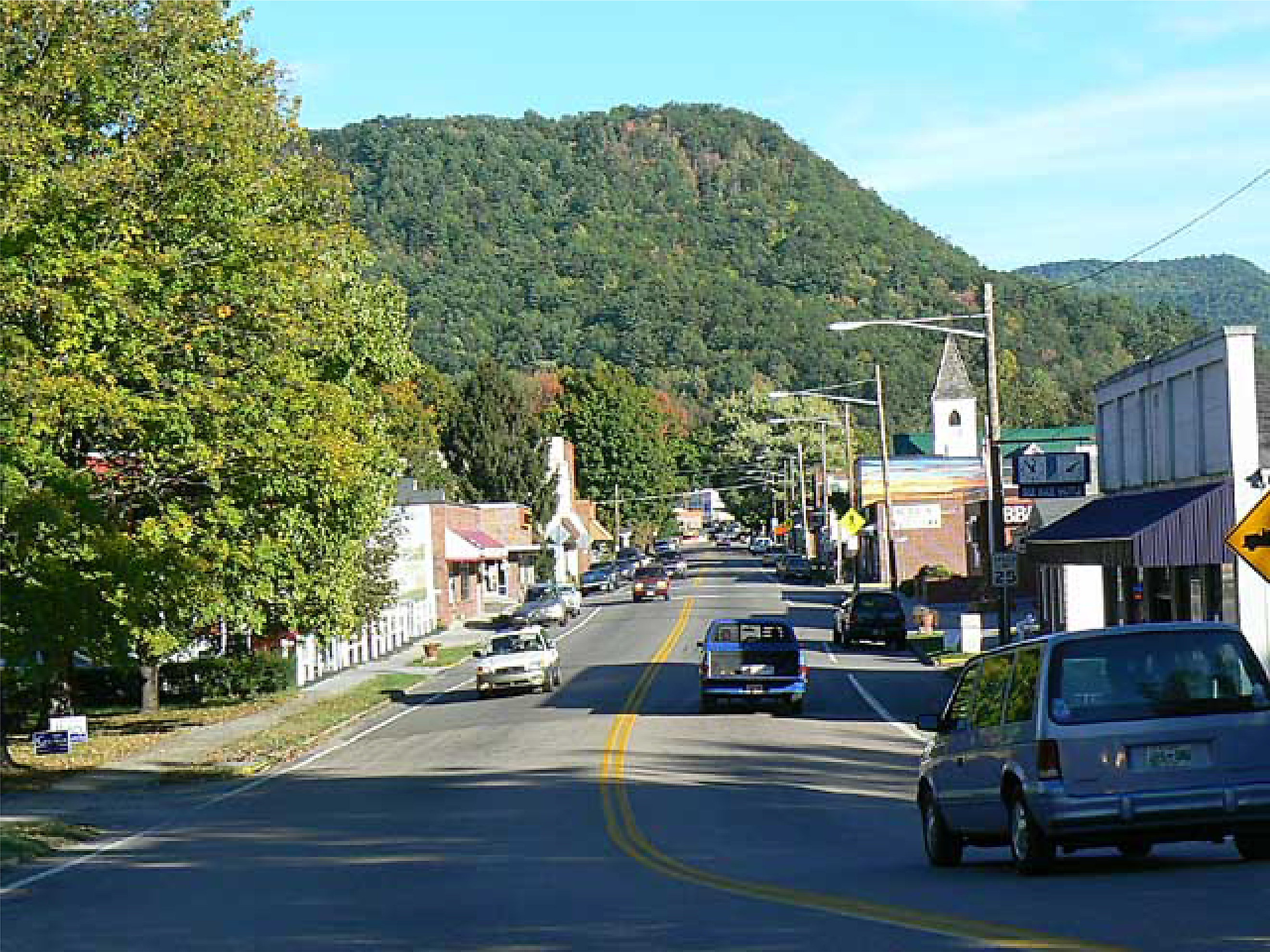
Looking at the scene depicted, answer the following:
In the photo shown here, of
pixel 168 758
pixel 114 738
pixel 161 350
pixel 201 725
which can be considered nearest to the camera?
pixel 168 758

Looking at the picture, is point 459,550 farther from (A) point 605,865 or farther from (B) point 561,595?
(A) point 605,865

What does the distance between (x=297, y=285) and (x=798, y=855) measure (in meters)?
22.4

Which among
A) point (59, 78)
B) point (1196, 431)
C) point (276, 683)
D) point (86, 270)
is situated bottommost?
point (276, 683)

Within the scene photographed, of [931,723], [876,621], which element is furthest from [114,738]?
[876,621]

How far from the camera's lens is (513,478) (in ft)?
356

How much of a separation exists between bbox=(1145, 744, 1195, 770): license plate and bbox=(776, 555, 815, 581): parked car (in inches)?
3569

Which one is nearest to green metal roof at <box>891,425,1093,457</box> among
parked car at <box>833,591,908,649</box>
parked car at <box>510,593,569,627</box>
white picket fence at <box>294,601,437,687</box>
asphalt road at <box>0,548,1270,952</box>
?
parked car at <box>510,593,569,627</box>

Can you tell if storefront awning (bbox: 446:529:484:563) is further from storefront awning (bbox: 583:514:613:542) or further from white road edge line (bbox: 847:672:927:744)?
storefront awning (bbox: 583:514:613:542)

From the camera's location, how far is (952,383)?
135000 millimetres

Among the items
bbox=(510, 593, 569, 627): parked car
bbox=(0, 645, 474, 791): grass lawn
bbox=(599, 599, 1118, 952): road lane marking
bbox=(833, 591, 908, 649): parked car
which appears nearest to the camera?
bbox=(599, 599, 1118, 952): road lane marking

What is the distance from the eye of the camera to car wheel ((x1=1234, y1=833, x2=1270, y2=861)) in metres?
14.1

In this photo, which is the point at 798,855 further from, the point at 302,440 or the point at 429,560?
the point at 429,560

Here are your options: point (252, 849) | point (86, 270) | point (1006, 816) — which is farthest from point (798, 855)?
point (86, 270)

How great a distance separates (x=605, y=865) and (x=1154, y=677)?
202 inches
